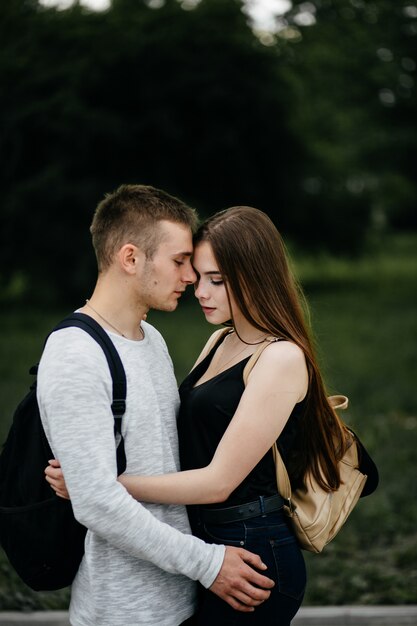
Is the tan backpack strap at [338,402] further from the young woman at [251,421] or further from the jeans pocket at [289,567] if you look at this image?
the jeans pocket at [289,567]

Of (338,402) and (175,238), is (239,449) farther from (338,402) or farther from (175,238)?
(175,238)

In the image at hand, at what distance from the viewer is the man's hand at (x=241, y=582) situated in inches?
89.8

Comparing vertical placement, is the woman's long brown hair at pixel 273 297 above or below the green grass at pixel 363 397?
above

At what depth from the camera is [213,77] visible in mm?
20625

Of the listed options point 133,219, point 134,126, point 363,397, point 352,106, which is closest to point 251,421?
point 133,219

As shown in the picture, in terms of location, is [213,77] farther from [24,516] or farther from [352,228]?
[24,516]

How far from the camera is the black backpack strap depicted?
2234 mm

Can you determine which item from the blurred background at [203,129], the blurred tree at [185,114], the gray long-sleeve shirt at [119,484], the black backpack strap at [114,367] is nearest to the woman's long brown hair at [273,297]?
the gray long-sleeve shirt at [119,484]

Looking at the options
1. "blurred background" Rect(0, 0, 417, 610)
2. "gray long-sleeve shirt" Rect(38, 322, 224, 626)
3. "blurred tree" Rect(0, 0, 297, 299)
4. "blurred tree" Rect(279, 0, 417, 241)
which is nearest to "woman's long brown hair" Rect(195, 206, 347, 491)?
"gray long-sleeve shirt" Rect(38, 322, 224, 626)

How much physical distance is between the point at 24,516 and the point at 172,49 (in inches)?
778

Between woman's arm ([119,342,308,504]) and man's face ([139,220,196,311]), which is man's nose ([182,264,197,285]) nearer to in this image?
man's face ([139,220,196,311])

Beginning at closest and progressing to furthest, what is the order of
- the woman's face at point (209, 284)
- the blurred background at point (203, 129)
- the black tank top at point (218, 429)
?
the black tank top at point (218, 429), the woman's face at point (209, 284), the blurred background at point (203, 129)

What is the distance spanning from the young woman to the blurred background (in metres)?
11.3

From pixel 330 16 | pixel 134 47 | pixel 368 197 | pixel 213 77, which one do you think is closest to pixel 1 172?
pixel 134 47
